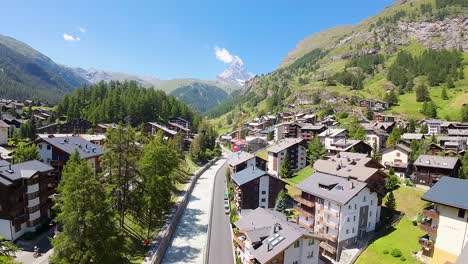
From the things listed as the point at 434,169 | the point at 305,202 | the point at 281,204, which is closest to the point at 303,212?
the point at 305,202

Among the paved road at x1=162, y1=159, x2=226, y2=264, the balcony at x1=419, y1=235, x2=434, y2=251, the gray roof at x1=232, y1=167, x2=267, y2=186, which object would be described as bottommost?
the paved road at x1=162, y1=159, x2=226, y2=264

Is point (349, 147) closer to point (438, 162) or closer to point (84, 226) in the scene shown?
point (438, 162)

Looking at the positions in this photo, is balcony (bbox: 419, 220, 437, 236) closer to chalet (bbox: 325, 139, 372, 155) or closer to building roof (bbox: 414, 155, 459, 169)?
building roof (bbox: 414, 155, 459, 169)

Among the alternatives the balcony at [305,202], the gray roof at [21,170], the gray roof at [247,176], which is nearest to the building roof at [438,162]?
the balcony at [305,202]

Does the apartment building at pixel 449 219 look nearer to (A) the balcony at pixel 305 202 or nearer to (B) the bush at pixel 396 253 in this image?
(B) the bush at pixel 396 253

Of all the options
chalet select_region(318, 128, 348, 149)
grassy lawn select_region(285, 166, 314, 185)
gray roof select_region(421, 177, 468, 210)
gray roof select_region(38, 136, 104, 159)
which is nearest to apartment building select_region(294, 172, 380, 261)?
gray roof select_region(421, 177, 468, 210)

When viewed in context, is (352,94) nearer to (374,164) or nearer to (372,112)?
(372,112)
